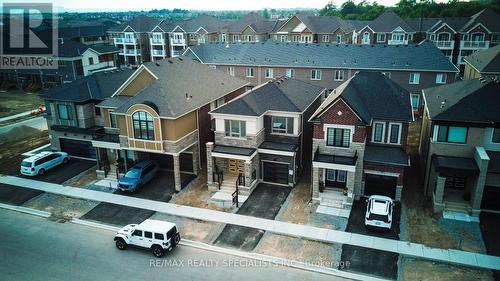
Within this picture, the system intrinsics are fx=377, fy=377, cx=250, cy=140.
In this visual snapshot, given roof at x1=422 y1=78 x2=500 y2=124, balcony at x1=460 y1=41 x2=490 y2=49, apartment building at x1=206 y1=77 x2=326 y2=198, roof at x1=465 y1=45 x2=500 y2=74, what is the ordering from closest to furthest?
roof at x1=422 y1=78 x2=500 y2=124
apartment building at x1=206 y1=77 x2=326 y2=198
roof at x1=465 y1=45 x2=500 y2=74
balcony at x1=460 y1=41 x2=490 y2=49

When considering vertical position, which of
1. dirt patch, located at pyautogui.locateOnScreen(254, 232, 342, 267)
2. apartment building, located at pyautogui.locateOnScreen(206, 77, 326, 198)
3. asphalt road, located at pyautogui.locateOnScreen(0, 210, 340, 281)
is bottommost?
asphalt road, located at pyautogui.locateOnScreen(0, 210, 340, 281)

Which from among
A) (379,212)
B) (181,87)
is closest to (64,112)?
(181,87)

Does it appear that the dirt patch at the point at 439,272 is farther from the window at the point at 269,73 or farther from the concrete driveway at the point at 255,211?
the window at the point at 269,73

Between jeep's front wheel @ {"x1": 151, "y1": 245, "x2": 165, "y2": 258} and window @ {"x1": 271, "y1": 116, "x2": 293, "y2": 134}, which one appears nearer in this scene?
jeep's front wheel @ {"x1": 151, "y1": 245, "x2": 165, "y2": 258}

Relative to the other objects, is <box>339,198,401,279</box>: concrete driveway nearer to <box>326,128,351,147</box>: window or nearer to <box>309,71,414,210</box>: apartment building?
<box>309,71,414,210</box>: apartment building

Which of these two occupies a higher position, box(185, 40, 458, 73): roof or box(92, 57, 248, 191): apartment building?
box(185, 40, 458, 73): roof

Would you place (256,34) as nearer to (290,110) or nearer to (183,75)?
(183,75)

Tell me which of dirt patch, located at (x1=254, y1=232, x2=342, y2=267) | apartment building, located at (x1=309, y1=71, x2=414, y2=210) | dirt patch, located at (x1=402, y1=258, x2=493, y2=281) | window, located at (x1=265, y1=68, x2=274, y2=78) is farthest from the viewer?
window, located at (x1=265, y1=68, x2=274, y2=78)

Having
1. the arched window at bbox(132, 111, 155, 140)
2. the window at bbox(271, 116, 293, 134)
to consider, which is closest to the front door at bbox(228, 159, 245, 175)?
the window at bbox(271, 116, 293, 134)

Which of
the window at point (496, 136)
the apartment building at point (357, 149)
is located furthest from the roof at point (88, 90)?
the window at point (496, 136)
